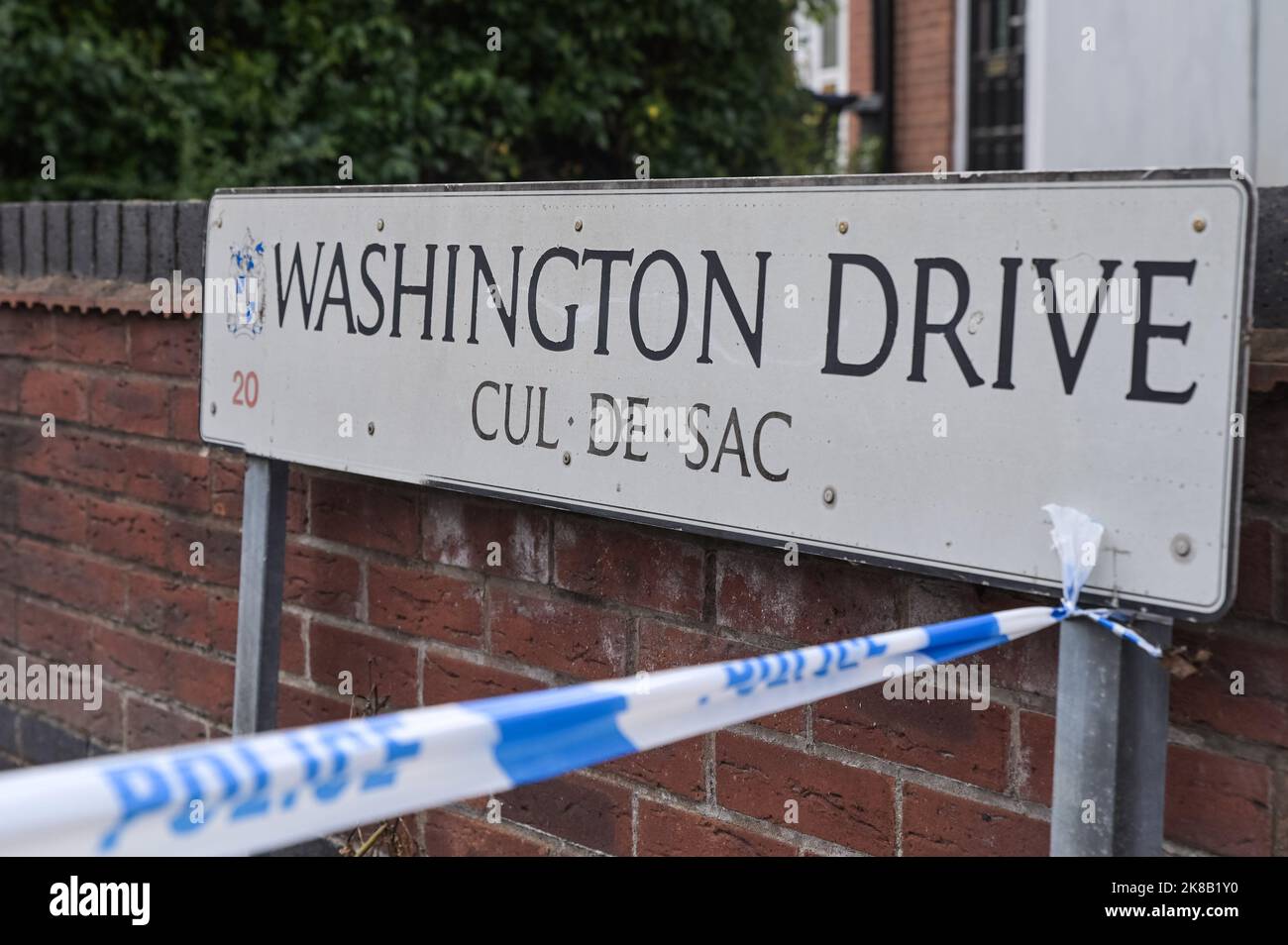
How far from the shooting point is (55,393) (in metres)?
3.08

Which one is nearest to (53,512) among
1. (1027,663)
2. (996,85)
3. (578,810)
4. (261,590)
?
(261,590)

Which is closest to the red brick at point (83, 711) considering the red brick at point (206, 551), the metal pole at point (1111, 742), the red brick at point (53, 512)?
the red brick at point (53, 512)

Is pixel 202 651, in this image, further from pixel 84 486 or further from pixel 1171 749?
pixel 1171 749

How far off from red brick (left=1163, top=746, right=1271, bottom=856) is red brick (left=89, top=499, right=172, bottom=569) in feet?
6.74

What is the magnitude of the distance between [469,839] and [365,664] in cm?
37

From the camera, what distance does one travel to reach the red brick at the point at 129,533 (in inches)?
113

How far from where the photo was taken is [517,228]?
76.5 inches

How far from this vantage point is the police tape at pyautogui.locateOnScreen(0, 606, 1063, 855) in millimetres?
915

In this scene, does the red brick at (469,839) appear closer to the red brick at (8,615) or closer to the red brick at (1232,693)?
the red brick at (1232,693)

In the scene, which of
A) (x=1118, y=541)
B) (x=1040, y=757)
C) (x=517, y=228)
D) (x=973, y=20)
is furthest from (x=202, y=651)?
(x=973, y=20)

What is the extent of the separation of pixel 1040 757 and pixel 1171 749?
15 centimetres

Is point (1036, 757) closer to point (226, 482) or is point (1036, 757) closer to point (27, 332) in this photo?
point (226, 482)

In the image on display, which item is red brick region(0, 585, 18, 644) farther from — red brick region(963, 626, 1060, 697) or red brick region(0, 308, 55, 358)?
red brick region(963, 626, 1060, 697)

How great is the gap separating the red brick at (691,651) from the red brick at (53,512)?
1586 millimetres
